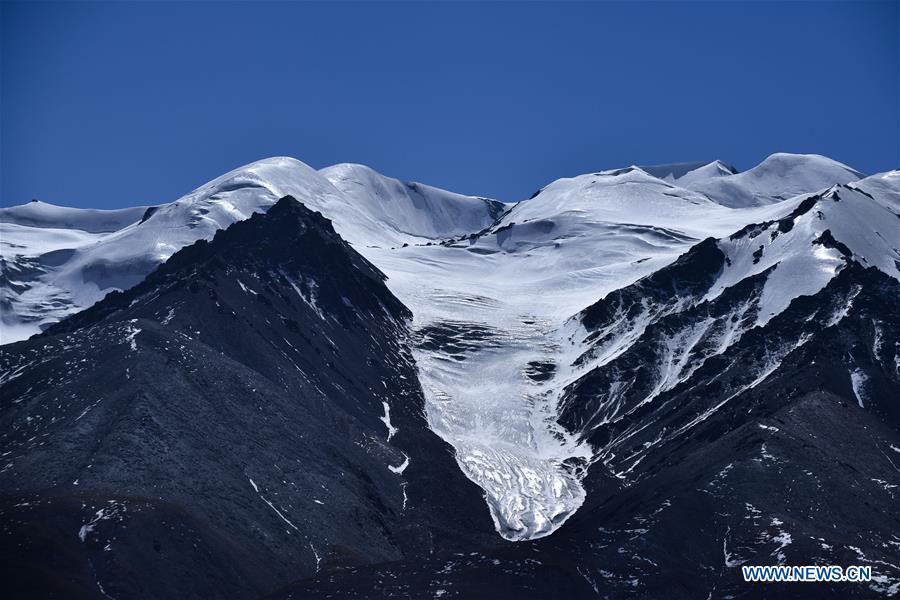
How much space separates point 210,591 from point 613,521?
54790mm

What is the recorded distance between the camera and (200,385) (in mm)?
191875

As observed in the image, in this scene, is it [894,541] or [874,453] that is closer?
[894,541]

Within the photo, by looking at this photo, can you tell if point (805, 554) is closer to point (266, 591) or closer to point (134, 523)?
point (266, 591)

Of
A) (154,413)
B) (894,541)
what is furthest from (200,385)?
(894,541)

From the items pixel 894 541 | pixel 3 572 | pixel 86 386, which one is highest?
pixel 86 386

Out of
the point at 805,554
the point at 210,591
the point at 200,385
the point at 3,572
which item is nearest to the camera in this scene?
the point at 3,572

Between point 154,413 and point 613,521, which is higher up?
point 154,413

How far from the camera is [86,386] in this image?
7259 inches

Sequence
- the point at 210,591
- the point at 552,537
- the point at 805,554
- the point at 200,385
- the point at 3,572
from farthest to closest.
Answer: the point at 200,385, the point at 552,537, the point at 805,554, the point at 210,591, the point at 3,572

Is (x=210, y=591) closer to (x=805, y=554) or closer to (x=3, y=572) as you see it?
(x=3, y=572)

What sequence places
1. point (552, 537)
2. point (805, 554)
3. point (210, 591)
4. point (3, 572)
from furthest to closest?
1. point (552, 537)
2. point (805, 554)
3. point (210, 591)
4. point (3, 572)

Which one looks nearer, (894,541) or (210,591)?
(210,591)

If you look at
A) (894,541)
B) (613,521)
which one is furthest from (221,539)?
(894,541)

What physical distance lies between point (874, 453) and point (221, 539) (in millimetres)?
87177
